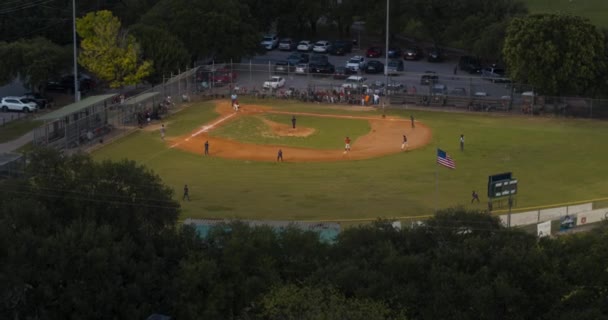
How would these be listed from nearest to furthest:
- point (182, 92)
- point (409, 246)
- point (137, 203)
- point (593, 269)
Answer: point (593, 269) → point (409, 246) → point (137, 203) → point (182, 92)

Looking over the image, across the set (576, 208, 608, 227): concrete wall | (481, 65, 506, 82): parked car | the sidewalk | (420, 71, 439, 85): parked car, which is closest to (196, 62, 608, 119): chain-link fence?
(420, 71, 439, 85): parked car

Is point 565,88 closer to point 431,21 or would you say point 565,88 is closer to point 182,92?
point 431,21

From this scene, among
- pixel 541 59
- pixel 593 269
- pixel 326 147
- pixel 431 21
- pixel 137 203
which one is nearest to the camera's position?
pixel 593 269

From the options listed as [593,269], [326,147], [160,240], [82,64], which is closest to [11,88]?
[82,64]

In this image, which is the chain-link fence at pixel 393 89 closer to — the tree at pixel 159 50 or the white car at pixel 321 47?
the tree at pixel 159 50

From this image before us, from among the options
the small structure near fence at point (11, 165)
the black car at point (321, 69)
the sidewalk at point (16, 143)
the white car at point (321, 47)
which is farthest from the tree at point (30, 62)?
the white car at point (321, 47)

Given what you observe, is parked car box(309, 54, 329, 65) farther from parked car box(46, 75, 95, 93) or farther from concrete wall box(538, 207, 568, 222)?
concrete wall box(538, 207, 568, 222)

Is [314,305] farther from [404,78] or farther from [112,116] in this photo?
[404,78]

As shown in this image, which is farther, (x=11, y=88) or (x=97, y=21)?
(x=11, y=88)
